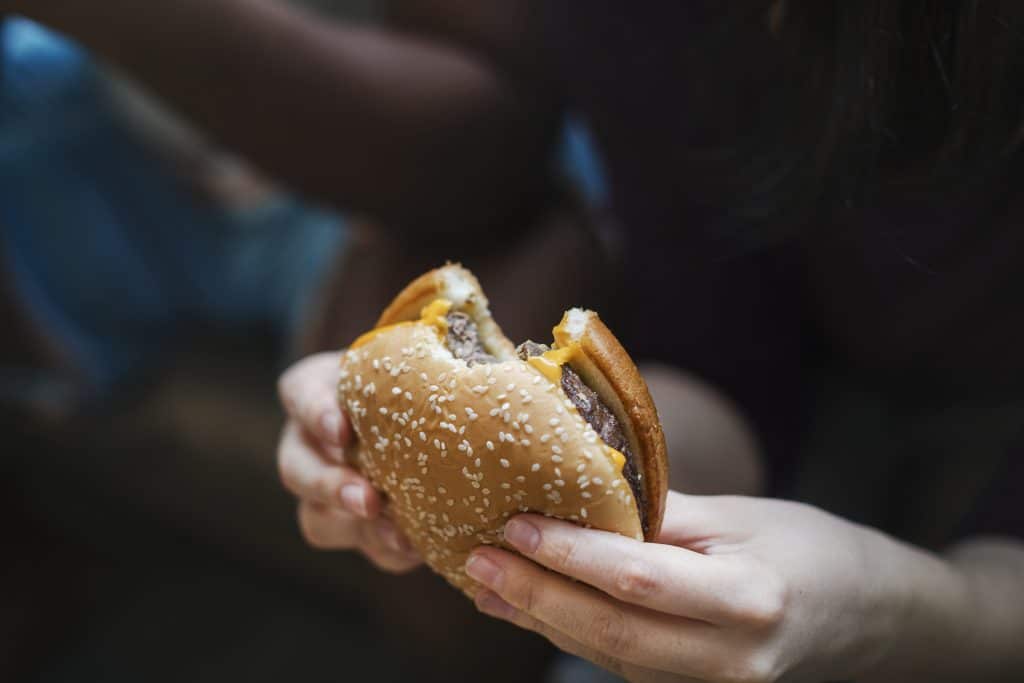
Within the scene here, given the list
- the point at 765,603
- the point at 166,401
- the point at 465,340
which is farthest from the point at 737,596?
the point at 166,401

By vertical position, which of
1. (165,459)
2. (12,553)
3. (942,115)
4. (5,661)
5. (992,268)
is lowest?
(5,661)

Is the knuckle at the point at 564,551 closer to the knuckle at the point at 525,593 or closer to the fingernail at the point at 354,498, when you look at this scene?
the knuckle at the point at 525,593

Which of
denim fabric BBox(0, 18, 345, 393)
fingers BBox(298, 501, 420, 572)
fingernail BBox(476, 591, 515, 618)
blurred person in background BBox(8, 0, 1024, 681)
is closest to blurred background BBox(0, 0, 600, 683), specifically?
denim fabric BBox(0, 18, 345, 393)

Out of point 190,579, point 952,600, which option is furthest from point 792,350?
point 190,579

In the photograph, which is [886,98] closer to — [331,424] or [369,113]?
[331,424]

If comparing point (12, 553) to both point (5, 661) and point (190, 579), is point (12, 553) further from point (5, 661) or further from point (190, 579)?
point (190, 579)

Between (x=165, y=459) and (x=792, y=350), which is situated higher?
(x=792, y=350)

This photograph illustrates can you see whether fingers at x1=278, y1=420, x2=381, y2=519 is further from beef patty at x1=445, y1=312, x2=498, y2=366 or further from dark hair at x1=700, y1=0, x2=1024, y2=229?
dark hair at x1=700, y1=0, x2=1024, y2=229
